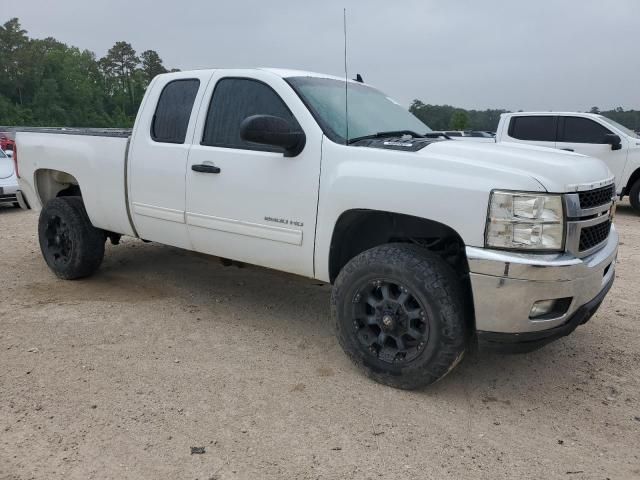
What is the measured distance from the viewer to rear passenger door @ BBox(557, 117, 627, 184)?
10.4 meters

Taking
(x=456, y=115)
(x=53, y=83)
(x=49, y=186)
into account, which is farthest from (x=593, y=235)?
(x=53, y=83)

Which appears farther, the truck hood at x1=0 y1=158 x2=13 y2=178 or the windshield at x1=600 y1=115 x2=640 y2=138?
the windshield at x1=600 y1=115 x2=640 y2=138

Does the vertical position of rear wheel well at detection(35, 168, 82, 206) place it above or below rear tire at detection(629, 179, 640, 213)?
above

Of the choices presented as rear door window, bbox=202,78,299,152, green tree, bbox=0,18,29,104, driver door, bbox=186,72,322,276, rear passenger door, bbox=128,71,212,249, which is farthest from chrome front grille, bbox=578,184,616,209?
green tree, bbox=0,18,29,104

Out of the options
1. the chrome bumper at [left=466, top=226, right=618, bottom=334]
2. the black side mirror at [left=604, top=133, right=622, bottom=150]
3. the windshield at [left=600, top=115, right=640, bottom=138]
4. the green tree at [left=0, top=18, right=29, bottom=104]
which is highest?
the green tree at [left=0, top=18, right=29, bottom=104]

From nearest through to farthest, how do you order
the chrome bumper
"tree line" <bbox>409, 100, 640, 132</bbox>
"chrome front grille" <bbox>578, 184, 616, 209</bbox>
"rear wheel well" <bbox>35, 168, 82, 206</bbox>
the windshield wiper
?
the chrome bumper
"chrome front grille" <bbox>578, 184, 616, 209</bbox>
the windshield wiper
"rear wheel well" <bbox>35, 168, 82, 206</bbox>
"tree line" <bbox>409, 100, 640, 132</bbox>

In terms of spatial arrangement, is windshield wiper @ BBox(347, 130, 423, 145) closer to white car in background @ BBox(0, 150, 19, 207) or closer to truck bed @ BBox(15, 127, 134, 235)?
truck bed @ BBox(15, 127, 134, 235)

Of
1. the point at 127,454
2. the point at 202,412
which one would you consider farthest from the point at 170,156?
the point at 127,454

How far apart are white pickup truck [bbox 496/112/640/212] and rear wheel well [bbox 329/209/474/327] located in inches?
321

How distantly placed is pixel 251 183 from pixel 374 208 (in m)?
0.96

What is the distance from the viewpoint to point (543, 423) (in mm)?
3010

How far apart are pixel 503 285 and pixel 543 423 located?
0.81 meters

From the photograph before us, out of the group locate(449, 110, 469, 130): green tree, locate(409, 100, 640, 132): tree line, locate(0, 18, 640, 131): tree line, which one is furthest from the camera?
locate(0, 18, 640, 131): tree line

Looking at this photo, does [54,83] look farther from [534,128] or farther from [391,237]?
[391,237]
